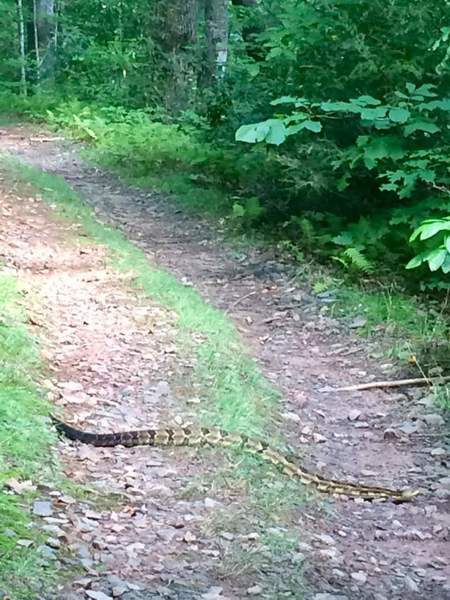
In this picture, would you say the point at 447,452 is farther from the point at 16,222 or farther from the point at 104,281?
the point at 16,222

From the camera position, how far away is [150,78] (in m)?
17.2

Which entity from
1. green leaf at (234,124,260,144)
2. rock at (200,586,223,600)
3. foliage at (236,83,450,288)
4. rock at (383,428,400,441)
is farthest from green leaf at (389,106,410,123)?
rock at (200,586,223,600)

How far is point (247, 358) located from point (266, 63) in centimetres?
493

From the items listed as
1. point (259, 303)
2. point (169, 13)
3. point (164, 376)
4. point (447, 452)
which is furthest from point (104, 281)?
point (169, 13)

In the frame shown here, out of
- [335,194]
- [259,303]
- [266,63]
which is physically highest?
[266,63]

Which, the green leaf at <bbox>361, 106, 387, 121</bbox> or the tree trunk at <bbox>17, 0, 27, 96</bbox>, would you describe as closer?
the green leaf at <bbox>361, 106, 387, 121</bbox>

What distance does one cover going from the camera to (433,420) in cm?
620

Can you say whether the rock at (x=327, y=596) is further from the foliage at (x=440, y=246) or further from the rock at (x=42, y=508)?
the foliage at (x=440, y=246)

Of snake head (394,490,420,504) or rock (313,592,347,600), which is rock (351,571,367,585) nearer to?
rock (313,592,347,600)

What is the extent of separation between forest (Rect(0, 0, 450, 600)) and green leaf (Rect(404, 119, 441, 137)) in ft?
0.13

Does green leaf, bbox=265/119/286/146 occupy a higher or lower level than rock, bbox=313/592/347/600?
higher

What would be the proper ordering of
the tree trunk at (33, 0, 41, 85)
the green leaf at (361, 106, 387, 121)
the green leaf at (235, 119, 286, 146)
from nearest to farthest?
the green leaf at (235, 119, 286, 146)
the green leaf at (361, 106, 387, 121)
the tree trunk at (33, 0, 41, 85)

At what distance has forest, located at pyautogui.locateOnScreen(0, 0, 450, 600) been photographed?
13.6 feet

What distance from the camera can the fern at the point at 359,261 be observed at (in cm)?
828
